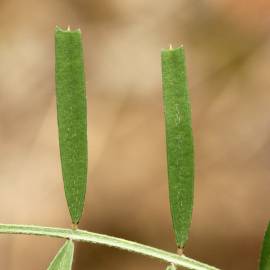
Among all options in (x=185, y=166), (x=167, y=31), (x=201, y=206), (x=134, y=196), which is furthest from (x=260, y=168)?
(x=185, y=166)

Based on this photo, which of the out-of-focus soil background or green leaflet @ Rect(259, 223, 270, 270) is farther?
the out-of-focus soil background

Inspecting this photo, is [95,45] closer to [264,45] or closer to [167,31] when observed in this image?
[167,31]

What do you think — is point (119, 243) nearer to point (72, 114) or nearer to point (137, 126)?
point (72, 114)

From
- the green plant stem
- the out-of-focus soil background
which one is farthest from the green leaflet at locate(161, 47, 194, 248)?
the out-of-focus soil background

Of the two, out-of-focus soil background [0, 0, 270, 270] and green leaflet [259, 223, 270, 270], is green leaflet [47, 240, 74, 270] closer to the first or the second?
green leaflet [259, 223, 270, 270]

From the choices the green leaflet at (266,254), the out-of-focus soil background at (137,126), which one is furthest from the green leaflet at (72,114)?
the out-of-focus soil background at (137,126)

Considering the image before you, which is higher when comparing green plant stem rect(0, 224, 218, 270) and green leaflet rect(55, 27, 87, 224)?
green leaflet rect(55, 27, 87, 224)

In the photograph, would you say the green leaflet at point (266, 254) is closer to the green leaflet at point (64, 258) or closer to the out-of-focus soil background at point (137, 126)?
the green leaflet at point (64, 258)
